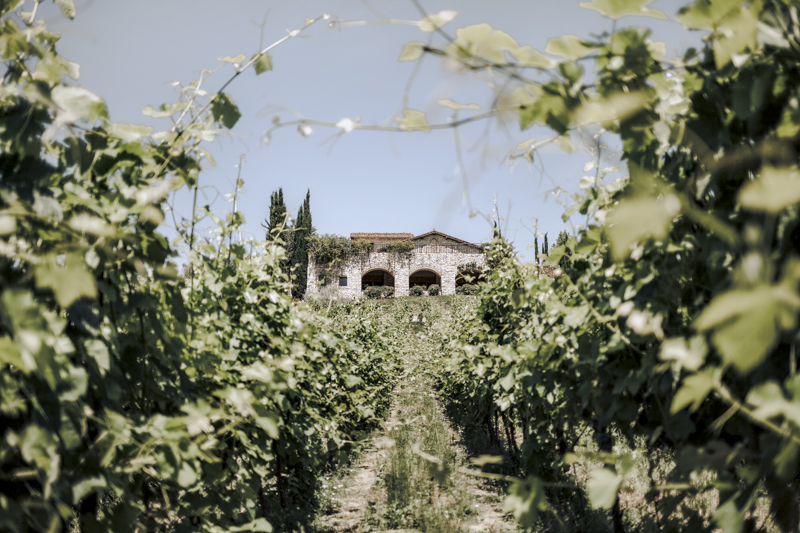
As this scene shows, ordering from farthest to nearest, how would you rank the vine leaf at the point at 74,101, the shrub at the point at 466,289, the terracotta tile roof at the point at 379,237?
the terracotta tile roof at the point at 379,237 → the shrub at the point at 466,289 → the vine leaf at the point at 74,101

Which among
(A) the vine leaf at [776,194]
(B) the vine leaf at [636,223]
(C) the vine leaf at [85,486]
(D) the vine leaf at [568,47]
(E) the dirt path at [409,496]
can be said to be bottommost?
(E) the dirt path at [409,496]

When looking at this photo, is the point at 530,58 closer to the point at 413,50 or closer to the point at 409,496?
the point at 413,50

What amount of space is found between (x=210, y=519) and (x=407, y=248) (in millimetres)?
35674

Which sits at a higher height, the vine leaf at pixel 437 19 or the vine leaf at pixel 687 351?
the vine leaf at pixel 437 19

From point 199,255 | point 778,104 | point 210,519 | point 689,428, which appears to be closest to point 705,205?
point 778,104

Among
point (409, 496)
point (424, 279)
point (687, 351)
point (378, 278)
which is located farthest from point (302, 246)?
point (687, 351)

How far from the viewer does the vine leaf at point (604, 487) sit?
76cm

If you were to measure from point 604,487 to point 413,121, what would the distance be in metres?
0.77

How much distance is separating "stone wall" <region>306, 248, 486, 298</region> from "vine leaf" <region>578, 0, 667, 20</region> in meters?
36.3

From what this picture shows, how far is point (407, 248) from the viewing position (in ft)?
122

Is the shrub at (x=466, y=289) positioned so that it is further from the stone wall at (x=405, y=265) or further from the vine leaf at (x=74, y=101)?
the vine leaf at (x=74, y=101)

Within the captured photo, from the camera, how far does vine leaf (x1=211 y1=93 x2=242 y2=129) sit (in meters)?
1.44

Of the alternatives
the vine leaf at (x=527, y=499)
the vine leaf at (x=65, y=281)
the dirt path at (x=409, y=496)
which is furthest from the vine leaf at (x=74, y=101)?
the dirt path at (x=409, y=496)

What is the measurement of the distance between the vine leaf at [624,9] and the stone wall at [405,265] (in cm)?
3632
